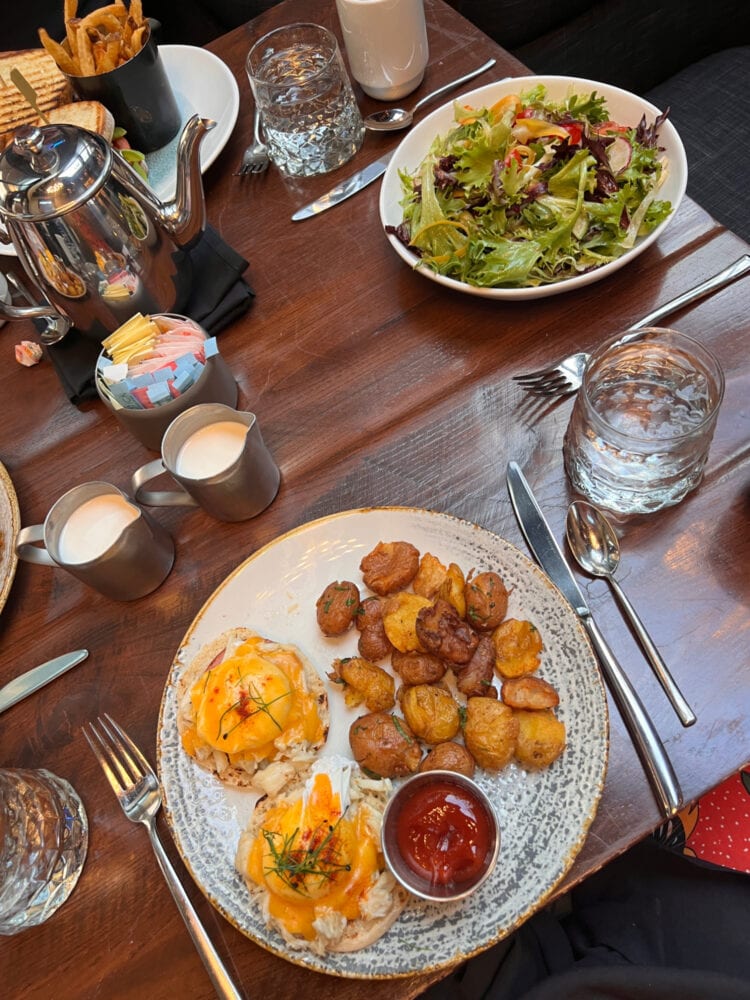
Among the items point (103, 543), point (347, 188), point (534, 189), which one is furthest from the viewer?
point (347, 188)

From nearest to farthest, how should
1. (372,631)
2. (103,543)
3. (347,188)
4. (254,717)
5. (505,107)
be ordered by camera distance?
(254,717), (372,631), (103,543), (505,107), (347,188)

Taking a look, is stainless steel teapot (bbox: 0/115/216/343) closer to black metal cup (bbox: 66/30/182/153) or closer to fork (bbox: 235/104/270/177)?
fork (bbox: 235/104/270/177)

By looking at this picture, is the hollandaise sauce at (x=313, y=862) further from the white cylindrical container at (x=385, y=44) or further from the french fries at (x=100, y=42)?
the french fries at (x=100, y=42)

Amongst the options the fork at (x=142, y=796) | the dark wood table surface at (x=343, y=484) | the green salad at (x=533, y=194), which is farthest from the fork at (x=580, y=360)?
the fork at (x=142, y=796)

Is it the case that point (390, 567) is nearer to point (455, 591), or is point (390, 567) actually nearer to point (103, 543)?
point (455, 591)

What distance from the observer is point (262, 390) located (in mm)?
1476

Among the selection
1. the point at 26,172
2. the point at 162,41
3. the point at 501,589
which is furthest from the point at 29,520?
the point at 162,41

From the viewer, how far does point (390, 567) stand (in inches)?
46.5

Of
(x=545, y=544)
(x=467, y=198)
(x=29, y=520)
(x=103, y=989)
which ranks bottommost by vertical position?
(x=103, y=989)

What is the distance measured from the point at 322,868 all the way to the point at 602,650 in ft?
1.60

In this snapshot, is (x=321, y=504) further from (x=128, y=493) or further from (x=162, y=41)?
(x=162, y=41)

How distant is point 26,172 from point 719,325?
1236 mm

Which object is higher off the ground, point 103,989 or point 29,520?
point 29,520

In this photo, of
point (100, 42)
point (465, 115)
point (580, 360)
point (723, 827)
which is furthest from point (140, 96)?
point (723, 827)
